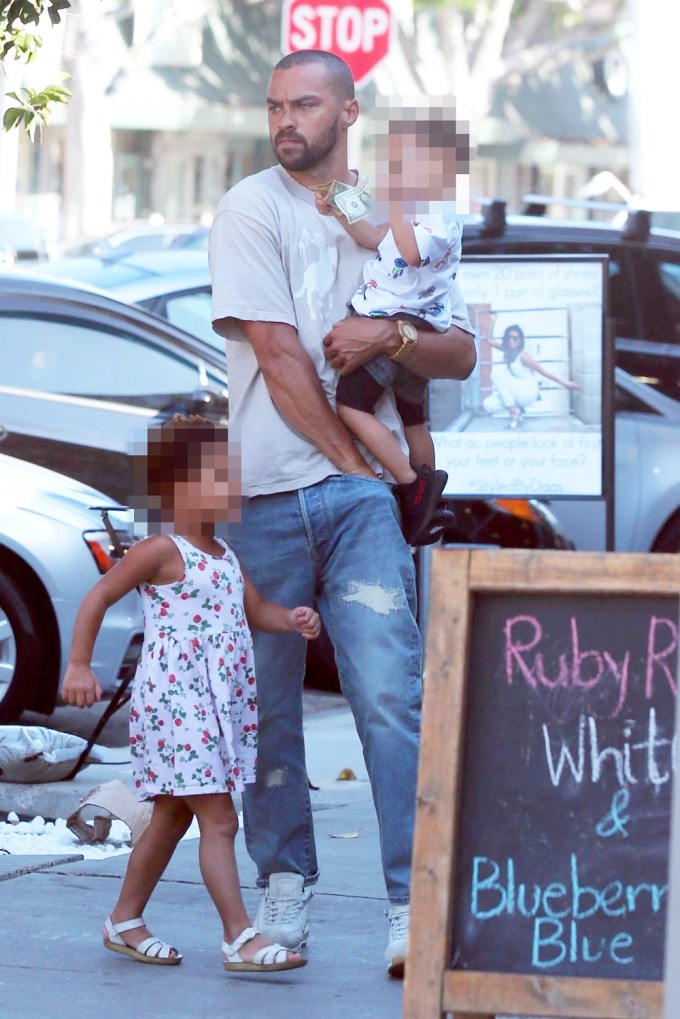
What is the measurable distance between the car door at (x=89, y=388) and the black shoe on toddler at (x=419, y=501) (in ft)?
12.5

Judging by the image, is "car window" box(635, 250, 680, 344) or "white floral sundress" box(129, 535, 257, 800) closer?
"white floral sundress" box(129, 535, 257, 800)

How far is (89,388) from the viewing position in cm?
856

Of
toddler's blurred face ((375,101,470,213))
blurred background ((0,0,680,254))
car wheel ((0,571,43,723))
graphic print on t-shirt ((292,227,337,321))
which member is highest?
blurred background ((0,0,680,254))

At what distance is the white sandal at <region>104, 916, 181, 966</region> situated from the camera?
4395mm

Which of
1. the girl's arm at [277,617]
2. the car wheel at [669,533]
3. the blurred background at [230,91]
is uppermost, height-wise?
the blurred background at [230,91]

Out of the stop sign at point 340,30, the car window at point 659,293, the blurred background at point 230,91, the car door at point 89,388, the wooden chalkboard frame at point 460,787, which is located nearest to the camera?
the wooden chalkboard frame at point 460,787

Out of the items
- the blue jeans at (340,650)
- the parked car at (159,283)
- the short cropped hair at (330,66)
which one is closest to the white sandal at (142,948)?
the blue jeans at (340,650)

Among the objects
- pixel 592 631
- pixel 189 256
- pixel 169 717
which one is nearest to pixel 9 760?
pixel 169 717

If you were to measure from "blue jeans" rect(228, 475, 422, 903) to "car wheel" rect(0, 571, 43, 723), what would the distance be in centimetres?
285

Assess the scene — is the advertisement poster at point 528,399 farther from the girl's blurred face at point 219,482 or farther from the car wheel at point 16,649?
the girl's blurred face at point 219,482

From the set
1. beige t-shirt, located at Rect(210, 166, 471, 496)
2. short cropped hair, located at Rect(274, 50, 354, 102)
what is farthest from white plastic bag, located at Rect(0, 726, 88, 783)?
short cropped hair, located at Rect(274, 50, 354, 102)

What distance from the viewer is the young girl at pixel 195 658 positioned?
4.18 meters

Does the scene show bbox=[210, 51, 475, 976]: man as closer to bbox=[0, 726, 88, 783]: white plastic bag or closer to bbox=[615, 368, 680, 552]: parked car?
bbox=[0, 726, 88, 783]: white plastic bag

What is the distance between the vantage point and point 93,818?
5.84 meters
